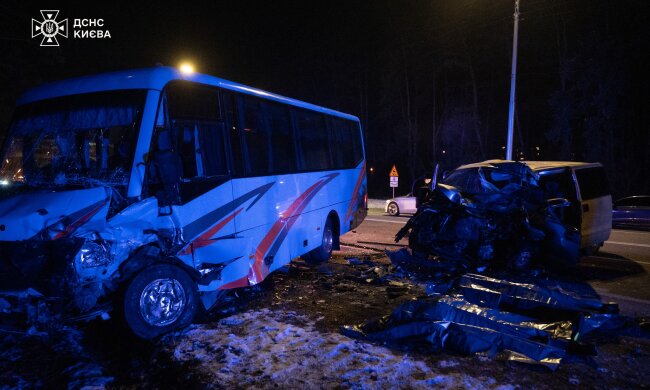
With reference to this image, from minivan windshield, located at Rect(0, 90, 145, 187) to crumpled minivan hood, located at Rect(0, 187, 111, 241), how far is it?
0.26m

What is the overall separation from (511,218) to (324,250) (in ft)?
13.1

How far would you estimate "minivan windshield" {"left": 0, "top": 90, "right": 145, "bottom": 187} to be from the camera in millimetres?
4695

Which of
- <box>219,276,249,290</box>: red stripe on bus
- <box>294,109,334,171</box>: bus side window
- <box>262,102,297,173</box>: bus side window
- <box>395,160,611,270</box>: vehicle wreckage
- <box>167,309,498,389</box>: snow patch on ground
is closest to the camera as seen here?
<box>167,309,498,389</box>: snow patch on ground

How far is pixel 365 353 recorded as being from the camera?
4.43m

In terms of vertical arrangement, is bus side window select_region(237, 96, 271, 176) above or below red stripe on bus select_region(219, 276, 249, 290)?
Result: above

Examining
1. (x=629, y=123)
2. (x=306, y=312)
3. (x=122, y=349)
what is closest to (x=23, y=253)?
(x=122, y=349)

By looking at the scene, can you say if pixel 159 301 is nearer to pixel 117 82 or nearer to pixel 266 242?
pixel 266 242

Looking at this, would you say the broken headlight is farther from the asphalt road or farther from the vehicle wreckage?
Answer: the asphalt road

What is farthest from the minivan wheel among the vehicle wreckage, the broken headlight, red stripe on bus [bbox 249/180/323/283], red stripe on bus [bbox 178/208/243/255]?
the broken headlight

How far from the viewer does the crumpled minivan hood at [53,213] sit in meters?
4.14

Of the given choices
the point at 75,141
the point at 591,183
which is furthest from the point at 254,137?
the point at 591,183

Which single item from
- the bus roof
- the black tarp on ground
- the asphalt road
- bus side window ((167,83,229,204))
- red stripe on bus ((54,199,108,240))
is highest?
the bus roof

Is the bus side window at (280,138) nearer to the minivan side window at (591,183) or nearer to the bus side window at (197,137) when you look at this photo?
the bus side window at (197,137)

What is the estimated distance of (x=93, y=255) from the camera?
13.9 ft
